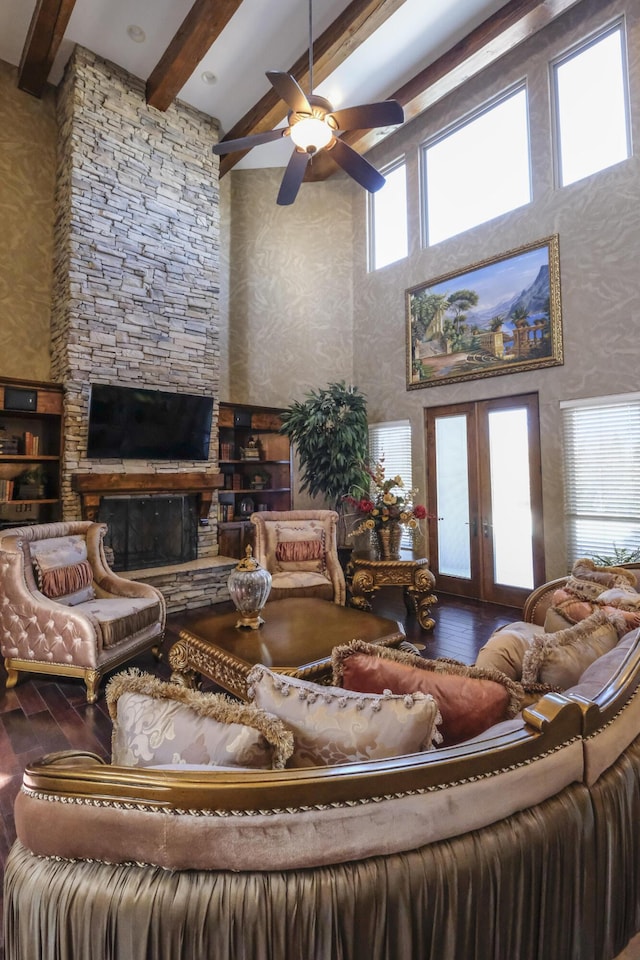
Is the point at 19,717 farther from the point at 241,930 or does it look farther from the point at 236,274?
the point at 236,274

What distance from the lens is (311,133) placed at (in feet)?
10.1

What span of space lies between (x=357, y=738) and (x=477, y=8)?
6537mm

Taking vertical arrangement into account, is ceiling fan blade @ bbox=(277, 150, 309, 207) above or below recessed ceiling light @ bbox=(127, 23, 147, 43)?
below

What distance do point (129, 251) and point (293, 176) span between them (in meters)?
2.21

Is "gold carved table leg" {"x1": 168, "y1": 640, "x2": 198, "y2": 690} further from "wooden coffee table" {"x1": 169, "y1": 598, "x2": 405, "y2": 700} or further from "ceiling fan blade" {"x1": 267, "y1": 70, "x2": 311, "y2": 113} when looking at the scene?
"ceiling fan blade" {"x1": 267, "y1": 70, "x2": 311, "y2": 113}

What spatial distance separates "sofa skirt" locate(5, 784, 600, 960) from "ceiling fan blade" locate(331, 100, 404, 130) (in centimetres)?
384

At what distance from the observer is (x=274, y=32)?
178 inches

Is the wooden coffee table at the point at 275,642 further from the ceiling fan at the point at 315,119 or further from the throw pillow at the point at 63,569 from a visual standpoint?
the ceiling fan at the point at 315,119

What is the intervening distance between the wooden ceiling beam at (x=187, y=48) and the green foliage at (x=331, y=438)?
3.62 metres

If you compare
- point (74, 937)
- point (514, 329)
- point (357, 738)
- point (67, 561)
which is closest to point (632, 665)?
point (357, 738)

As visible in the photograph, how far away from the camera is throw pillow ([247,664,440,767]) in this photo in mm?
934

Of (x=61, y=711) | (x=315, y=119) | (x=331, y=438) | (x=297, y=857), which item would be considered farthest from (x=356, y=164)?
(x=61, y=711)

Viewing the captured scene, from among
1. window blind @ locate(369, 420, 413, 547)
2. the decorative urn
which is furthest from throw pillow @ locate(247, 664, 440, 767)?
window blind @ locate(369, 420, 413, 547)

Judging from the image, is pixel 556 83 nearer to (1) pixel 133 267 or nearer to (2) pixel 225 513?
(1) pixel 133 267
